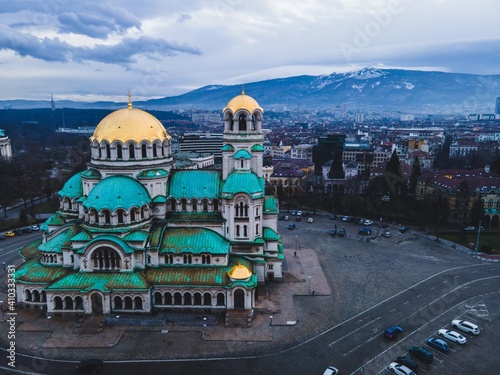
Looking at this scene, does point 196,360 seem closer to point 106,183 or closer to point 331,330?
point 331,330

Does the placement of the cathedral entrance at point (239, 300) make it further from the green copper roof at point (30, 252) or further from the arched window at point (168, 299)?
the green copper roof at point (30, 252)

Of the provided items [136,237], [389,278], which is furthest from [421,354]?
[136,237]

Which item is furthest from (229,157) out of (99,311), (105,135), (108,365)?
(108,365)

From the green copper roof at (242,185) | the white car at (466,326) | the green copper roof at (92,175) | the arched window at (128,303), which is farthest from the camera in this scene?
the green copper roof at (92,175)

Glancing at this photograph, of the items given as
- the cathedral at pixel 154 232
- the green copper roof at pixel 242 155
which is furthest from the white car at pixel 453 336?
the green copper roof at pixel 242 155

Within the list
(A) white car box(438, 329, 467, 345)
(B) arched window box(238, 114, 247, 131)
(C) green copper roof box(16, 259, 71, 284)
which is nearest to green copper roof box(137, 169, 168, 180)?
(B) arched window box(238, 114, 247, 131)
